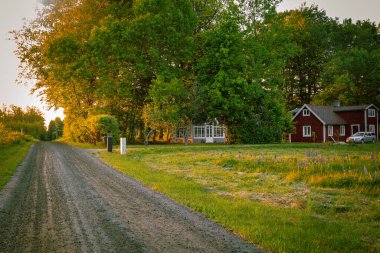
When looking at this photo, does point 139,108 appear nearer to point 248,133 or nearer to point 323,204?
point 248,133

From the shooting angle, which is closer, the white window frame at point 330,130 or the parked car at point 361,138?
the parked car at point 361,138

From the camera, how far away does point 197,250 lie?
4.93m

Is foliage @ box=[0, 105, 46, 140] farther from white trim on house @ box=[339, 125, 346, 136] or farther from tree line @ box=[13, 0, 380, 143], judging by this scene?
white trim on house @ box=[339, 125, 346, 136]

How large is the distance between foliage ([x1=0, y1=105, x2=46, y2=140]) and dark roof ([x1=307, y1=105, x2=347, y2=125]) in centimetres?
4264

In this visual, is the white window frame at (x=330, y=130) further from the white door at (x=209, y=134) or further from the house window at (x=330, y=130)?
the white door at (x=209, y=134)

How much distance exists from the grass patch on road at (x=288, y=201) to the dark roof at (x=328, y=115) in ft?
117

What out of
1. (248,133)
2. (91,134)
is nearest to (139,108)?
(91,134)

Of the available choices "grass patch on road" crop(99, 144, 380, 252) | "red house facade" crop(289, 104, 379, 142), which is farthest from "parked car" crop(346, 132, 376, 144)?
"grass patch on road" crop(99, 144, 380, 252)

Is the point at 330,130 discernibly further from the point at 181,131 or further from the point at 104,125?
the point at 104,125

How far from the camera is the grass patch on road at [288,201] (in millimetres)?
5438

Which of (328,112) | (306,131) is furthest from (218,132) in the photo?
(328,112)

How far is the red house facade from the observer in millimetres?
47219

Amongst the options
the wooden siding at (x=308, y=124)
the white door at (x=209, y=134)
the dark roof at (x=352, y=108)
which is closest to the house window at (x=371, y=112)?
the dark roof at (x=352, y=108)

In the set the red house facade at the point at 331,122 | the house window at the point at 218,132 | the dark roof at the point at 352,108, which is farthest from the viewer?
the house window at the point at 218,132
